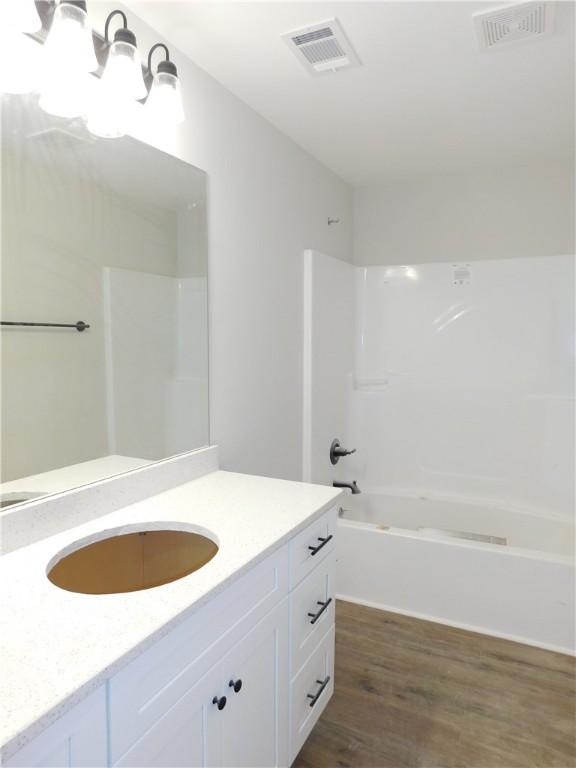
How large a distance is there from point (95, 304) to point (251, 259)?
896mm

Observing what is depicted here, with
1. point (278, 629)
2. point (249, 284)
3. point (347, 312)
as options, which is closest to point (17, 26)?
point (249, 284)

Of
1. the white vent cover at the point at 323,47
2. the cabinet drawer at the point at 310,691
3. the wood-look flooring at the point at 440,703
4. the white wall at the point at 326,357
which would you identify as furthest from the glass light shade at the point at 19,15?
the wood-look flooring at the point at 440,703

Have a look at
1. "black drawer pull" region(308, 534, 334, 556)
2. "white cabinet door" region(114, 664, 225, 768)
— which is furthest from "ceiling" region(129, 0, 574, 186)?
"white cabinet door" region(114, 664, 225, 768)

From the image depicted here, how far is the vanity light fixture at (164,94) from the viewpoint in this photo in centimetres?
151

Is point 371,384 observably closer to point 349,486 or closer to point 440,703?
point 349,486

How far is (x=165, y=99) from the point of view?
1527mm

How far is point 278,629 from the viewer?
1.35 metres

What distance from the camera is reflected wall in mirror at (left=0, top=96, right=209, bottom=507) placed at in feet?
4.09

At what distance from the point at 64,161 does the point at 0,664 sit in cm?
119

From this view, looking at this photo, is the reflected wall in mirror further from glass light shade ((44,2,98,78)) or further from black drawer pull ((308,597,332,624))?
black drawer pull ((308,597,332,624))

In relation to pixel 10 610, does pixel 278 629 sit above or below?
below

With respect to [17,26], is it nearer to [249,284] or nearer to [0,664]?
[249,284]

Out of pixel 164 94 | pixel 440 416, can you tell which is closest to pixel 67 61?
pixel 164 94

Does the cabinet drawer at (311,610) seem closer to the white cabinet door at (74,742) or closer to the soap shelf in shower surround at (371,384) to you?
the white cabinet door at (74,742)
